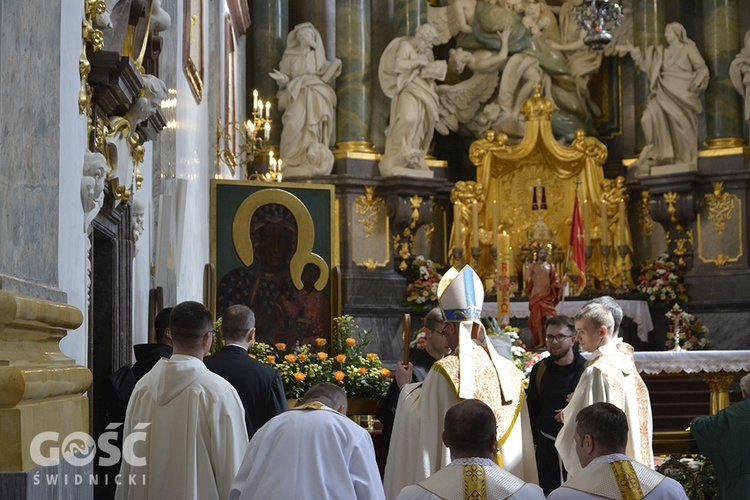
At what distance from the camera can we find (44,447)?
13.1ft

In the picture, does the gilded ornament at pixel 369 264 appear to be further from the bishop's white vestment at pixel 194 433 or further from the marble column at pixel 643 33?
the bishop's white vestment at pixel 194 433

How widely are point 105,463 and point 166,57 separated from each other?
442 centimetres

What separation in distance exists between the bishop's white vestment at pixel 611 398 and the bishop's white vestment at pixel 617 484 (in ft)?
5.89

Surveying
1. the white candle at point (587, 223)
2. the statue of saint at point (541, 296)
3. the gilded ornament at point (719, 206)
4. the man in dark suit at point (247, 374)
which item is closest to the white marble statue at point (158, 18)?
the man in dark suit at point (247, 374)

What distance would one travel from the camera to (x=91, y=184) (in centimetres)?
558

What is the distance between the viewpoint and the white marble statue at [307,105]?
17016 mm

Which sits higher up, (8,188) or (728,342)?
(8,188)

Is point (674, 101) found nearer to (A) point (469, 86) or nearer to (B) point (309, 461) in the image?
(A) point (469, 86)

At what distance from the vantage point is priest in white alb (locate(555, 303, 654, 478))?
6.09 meters

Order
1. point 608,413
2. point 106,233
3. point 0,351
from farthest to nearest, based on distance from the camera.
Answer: point 106,233
point 608,413
point 0,351

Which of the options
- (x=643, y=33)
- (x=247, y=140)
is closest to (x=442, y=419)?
(x=247, y=140)

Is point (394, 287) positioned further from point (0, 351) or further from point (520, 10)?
point (0, 351)

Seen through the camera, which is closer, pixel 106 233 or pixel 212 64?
pixel 106 233

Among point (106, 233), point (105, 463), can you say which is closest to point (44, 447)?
point (105, 463)
